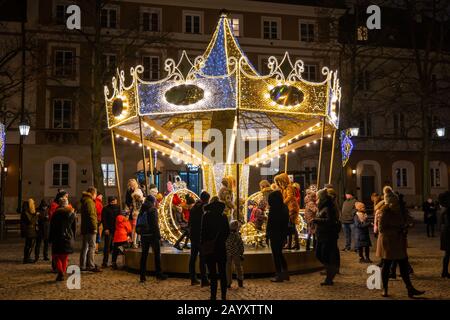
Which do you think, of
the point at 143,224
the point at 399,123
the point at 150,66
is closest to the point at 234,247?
the point at 143,224

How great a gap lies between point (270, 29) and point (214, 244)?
97.2 ft

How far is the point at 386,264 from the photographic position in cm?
805

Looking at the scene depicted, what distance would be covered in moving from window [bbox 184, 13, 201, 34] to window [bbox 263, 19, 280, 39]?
4697mm

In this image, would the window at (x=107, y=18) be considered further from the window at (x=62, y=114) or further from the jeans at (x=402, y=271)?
the jeans at (x=402, y=271)

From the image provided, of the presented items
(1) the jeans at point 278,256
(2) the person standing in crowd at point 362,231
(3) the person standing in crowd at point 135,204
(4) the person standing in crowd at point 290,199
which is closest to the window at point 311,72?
(2) the person standing in crowd at point 362,231

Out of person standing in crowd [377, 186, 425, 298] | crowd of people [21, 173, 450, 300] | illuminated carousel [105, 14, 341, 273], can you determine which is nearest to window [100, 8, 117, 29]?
illuminated carousel [105, 14, 341, 273]

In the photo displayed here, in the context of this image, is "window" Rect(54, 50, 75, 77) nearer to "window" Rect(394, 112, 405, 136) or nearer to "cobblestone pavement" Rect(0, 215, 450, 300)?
"cobblestone pavement" Rect(0, 215, 450, 300)

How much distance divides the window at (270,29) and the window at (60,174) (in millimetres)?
16022

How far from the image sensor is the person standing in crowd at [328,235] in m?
9.25

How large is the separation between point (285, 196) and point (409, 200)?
28821mm

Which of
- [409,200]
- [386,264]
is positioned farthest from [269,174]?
[386,264]

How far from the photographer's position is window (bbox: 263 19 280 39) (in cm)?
3500
